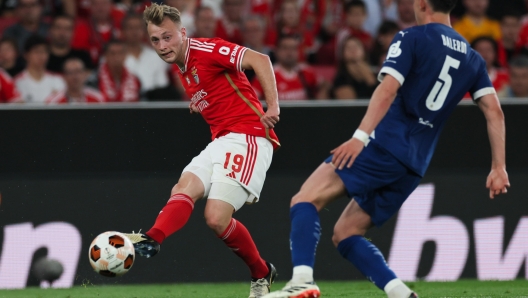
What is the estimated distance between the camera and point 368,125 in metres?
4.06

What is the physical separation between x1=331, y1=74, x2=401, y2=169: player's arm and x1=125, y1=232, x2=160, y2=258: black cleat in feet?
4.14

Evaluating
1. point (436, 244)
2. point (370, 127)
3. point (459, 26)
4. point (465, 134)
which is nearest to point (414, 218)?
point (436, 244)

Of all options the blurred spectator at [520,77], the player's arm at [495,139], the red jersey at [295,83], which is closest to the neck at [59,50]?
the red jersey at [295,83]

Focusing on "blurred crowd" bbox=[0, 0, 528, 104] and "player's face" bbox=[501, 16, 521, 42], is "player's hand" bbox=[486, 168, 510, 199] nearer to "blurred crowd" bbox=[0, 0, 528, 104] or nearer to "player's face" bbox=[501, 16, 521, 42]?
"blurred crowd" bbox=[0, 0, 528, 104]

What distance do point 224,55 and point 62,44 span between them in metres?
4.28

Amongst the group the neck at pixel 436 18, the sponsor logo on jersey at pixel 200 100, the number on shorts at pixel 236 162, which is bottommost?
the number on shorts at pixel 236 162

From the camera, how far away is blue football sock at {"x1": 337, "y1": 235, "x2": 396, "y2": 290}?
14.2 ft

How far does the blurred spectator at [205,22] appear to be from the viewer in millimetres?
9234

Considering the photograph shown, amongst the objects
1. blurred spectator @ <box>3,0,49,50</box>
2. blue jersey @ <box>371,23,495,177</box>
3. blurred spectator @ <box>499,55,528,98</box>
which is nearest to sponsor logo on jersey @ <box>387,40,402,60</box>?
blue jersey @ <box>371,23,495,177</box>

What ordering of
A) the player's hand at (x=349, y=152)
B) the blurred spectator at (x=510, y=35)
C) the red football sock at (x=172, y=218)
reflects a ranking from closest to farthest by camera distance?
the player's hand at (x=349, y=152) < the red football sock at (x=172, y=218) < the blurred spectator at (x=510, y=35)

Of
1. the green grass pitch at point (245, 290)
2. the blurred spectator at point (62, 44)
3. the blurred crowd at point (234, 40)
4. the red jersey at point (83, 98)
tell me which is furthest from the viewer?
the blurred spectator at point (62, 44)

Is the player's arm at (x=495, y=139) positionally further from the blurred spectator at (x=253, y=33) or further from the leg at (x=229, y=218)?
the blurred spectator at (x=253, y=33)

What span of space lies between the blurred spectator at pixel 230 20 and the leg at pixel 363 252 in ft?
18.5

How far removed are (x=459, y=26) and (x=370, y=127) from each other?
646 centimetres
